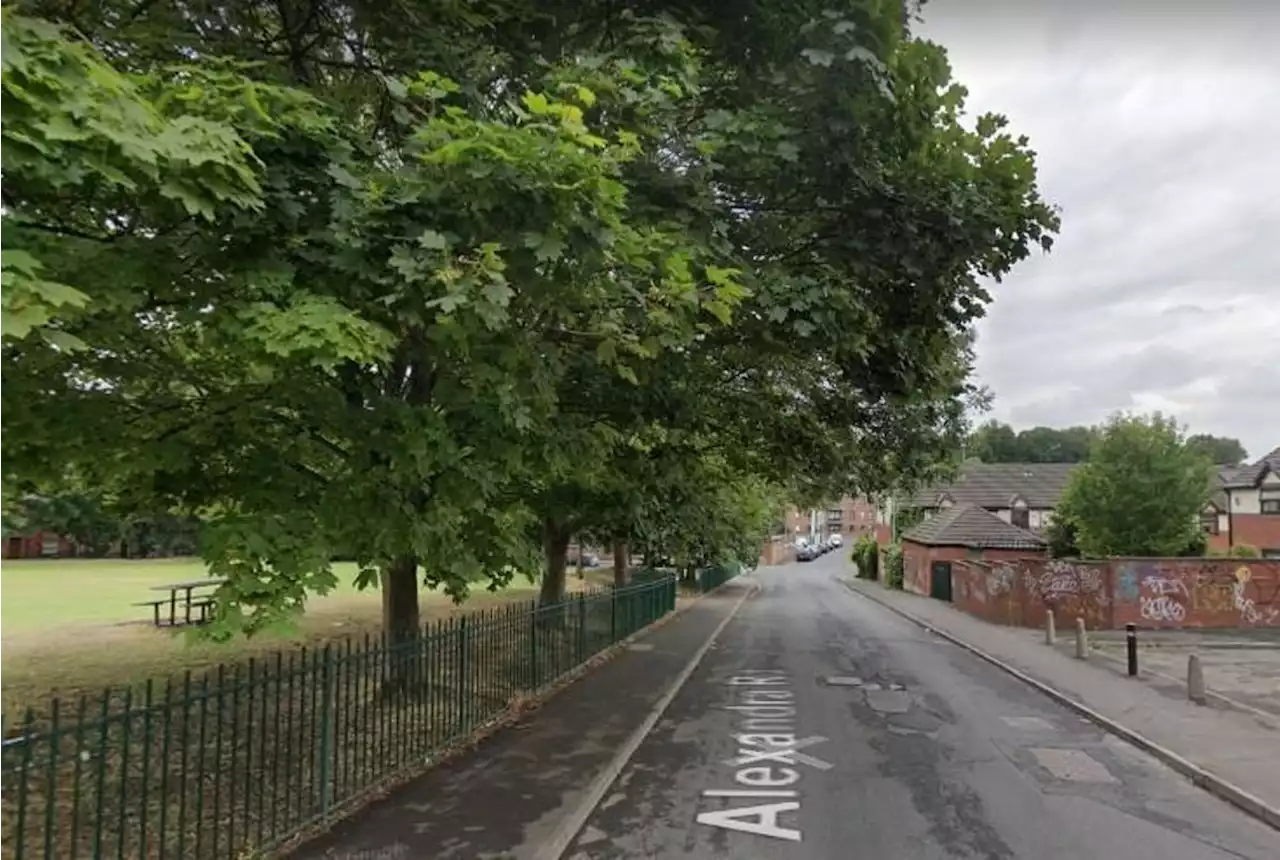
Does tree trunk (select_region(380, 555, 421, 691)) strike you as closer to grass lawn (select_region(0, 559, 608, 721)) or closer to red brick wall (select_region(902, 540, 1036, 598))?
grass lawn (select_region(0, 559, 608, 721))

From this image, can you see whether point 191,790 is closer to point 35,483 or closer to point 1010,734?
point 35,483

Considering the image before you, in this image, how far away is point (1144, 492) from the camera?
33969 mm

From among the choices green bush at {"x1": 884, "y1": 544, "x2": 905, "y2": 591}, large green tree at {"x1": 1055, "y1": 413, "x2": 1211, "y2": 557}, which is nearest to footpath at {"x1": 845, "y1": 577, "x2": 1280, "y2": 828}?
large green tree at {"x1": 1055, "y1": 413, "x2": 1211, "y2": 557}

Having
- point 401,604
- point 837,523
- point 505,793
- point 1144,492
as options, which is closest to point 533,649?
point 401,604

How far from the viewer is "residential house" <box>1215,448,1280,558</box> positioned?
50.6 meters

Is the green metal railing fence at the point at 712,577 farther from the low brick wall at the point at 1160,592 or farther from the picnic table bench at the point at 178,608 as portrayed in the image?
the picnic table bench at the point at 178,608

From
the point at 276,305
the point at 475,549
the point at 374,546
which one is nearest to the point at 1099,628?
the point at 475,549

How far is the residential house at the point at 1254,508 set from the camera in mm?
50562

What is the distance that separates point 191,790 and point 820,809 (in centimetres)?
508

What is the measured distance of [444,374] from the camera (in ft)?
26.6

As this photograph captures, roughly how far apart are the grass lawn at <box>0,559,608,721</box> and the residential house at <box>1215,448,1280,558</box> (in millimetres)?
36574

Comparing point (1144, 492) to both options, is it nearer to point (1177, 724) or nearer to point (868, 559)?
point (1177, 724)

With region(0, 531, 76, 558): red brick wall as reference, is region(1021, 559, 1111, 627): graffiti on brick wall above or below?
above

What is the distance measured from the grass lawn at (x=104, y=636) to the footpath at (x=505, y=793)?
60.8 inches
